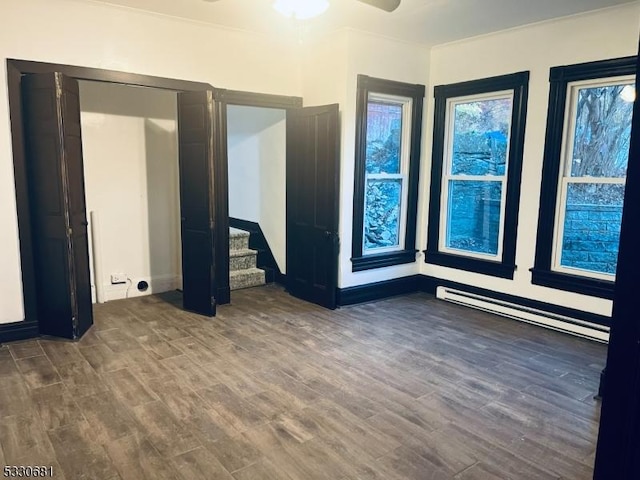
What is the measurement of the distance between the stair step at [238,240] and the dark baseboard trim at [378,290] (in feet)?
5.57

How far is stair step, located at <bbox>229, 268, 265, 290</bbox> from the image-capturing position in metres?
5.71

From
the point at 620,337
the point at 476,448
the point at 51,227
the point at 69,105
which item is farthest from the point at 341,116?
the point at 620,337

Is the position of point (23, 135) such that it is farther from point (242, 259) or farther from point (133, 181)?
point (242, 259)

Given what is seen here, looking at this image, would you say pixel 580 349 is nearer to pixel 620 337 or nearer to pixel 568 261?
pixel 568 261

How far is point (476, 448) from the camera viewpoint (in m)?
2.55

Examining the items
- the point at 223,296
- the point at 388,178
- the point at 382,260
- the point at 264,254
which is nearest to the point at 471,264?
the point at 382,260

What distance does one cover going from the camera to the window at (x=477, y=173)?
15.4 ft

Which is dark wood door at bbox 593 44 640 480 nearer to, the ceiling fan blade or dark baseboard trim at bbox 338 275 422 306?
the ceiling fan blade

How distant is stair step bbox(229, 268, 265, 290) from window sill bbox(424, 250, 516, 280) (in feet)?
6.66

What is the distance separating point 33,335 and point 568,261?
4.77 metres

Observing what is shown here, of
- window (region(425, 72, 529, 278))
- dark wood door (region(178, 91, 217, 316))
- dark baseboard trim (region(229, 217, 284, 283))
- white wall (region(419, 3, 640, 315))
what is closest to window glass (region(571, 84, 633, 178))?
white wall (region(419, 3, 640, 315))

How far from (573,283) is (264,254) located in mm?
3510

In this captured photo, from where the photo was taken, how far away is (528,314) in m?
4.63

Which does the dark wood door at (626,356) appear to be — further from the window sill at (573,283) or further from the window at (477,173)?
the window at (477,173)
